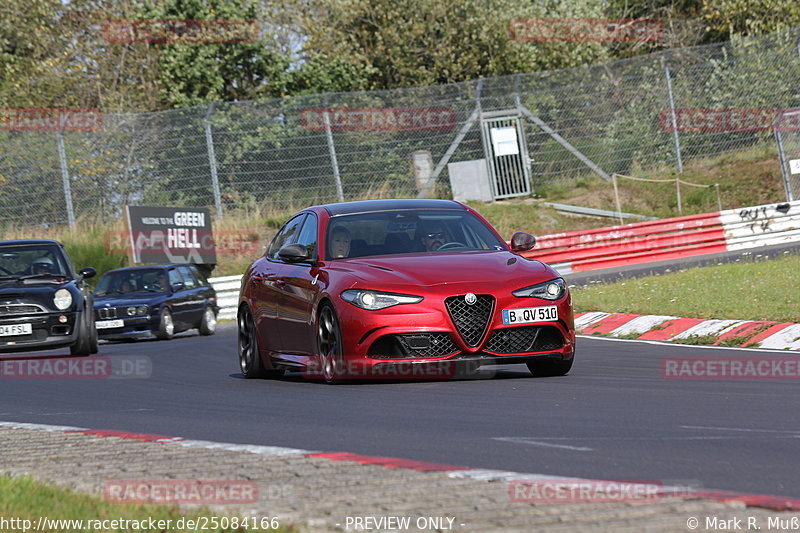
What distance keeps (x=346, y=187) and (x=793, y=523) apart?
2628cm

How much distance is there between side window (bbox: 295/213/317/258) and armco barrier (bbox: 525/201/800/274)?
17051mm

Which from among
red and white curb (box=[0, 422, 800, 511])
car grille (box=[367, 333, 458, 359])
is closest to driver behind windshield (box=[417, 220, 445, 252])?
car grille (box=[367, 333, 458, 359])

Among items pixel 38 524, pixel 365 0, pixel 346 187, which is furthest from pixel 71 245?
pixel 38 524

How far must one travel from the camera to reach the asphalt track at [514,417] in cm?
588

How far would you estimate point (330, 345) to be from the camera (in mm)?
10156

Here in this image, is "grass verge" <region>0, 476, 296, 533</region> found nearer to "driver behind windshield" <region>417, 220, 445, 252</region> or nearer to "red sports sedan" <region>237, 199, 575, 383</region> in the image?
"red sports sedan" <region>237, 199, 575, 383</region>

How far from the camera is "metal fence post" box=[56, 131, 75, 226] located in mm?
28734

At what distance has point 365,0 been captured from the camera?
42.0 m
